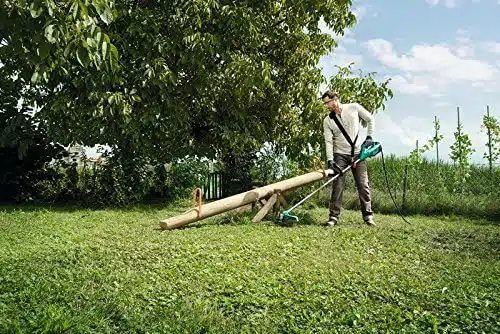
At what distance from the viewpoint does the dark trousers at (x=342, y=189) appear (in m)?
8.14

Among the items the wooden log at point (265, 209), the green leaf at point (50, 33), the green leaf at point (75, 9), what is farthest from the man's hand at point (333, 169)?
the green leaf at point (50, 33)

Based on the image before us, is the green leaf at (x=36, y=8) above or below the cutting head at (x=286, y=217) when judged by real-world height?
above

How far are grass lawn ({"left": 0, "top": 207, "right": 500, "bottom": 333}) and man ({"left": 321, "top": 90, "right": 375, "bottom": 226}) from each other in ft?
2.73

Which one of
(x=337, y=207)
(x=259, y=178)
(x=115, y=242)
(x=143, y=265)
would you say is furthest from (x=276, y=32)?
(x=143, y=265)

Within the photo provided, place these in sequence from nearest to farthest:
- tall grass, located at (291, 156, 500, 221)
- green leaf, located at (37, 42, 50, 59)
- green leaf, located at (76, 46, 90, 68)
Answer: green leaf, located at (37, 42, 50, 59)
green leaf, located at (76, 46, 90, 68)
tall grass, located at (291, 156, 500, 221)

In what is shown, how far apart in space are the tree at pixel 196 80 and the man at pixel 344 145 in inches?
90.3

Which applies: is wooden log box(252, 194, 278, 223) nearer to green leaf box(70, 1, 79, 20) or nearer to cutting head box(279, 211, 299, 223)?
cutting head box(279, 211, 299, 223)

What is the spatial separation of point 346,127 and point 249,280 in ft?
13.7

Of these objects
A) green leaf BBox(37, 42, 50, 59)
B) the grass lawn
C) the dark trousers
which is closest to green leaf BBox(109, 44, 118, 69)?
green leaf BBox(37, 42, 50, 59)

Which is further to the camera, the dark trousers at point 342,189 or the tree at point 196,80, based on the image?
the tree at point 196,80

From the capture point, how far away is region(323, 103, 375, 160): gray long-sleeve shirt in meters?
8.23

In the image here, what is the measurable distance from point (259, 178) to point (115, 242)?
678 cm

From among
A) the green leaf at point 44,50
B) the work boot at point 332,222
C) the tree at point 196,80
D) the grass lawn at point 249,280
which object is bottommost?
the grass lawn at point 249,280

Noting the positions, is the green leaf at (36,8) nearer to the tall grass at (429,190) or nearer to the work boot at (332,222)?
the work boot at (332,222)
